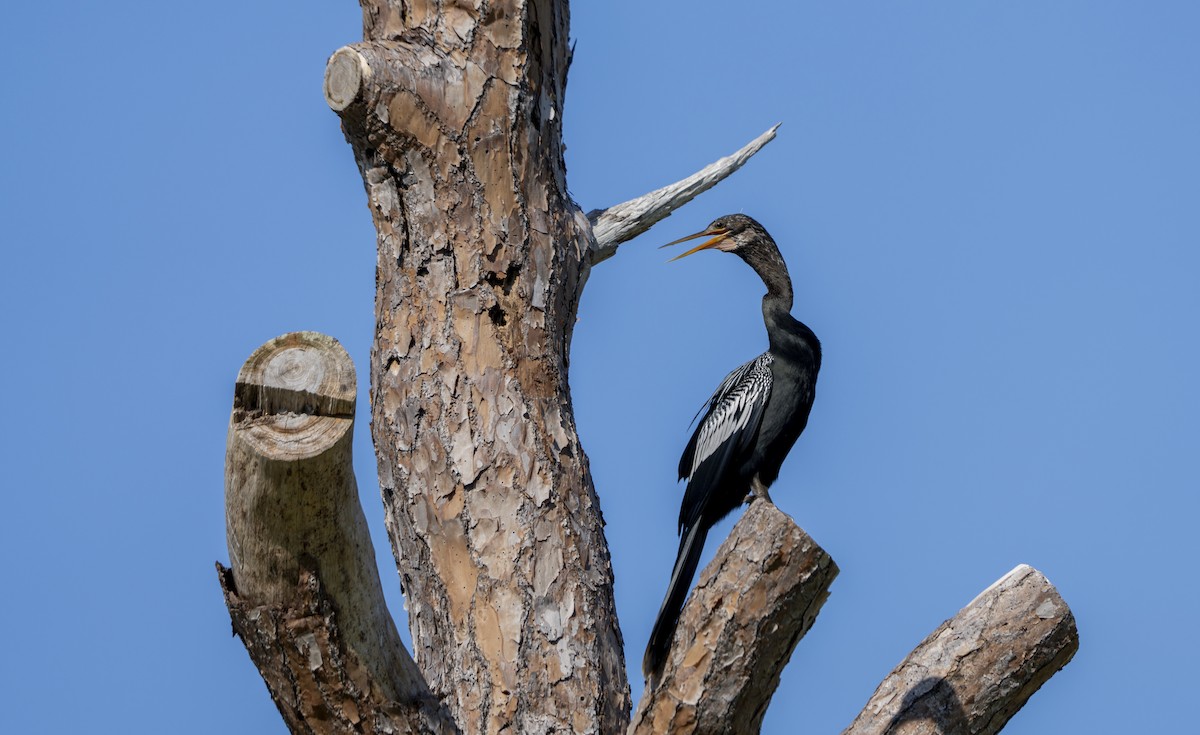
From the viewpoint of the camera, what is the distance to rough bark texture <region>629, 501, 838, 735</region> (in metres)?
3.24

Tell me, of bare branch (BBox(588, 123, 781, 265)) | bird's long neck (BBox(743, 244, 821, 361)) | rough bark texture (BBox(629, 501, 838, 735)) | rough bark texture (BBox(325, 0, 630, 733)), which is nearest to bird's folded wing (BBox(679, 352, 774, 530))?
bird's long neck (BBox(743, 244, 821, 361))

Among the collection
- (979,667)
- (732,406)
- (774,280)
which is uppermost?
(774,280)

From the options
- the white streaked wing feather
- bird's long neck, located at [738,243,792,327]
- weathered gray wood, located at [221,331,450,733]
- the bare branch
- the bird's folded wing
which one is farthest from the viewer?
bird's long neck, located at [738,243,792,327]

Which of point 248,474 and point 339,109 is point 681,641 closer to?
point 248,474

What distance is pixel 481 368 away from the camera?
4.20m

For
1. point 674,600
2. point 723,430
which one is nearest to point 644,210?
point 674,600

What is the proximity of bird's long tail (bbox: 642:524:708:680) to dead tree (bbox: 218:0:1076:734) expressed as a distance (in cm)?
35

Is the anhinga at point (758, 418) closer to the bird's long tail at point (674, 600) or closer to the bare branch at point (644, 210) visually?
the bird's long tail at point (674, 600)

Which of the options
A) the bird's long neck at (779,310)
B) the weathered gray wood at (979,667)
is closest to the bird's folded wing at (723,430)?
the bird's long neck at (779,310)

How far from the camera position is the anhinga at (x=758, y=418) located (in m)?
6.35

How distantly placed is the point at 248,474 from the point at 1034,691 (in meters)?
2.63

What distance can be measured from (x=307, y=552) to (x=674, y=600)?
284 cm

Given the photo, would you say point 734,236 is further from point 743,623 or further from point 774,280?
point 743,623

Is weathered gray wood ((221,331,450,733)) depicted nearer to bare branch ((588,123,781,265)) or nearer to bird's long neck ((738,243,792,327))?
bare branch ((588,123,781,265))
